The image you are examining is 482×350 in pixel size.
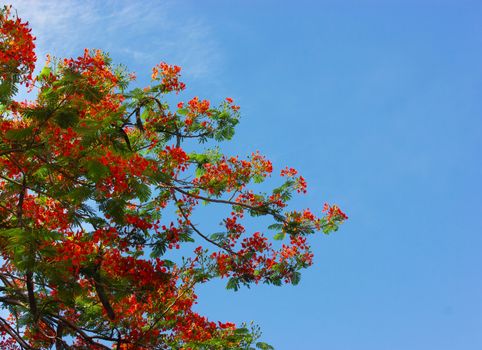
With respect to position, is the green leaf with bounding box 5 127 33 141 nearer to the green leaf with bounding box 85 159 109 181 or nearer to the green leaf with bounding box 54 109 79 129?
the green leaf with bounding box 54 109 79 129

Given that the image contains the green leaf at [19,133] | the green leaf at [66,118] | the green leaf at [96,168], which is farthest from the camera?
the green leaf at [19,133]

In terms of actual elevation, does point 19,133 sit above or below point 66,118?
below

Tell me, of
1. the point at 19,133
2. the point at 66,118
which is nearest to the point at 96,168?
the point at 66,118

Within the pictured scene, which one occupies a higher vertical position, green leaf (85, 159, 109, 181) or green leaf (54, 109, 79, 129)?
green leaf (54, 109, 79, 129)

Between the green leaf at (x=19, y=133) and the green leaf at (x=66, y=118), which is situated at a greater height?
the green leaf at (x=66, y=118)

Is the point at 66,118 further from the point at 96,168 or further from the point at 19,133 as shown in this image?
the point at 96,168

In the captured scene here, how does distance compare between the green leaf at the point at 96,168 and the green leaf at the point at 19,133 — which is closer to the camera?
the green leaf at the point at 96,168

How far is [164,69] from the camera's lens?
1174 centimetres

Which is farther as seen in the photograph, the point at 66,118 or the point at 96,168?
the point at 66,118

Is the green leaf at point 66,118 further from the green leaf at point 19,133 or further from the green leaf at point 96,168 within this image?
the green leaf at point 96,168

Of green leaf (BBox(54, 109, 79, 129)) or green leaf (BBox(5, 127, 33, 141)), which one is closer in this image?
green leaf (BBox(54, 109, 79, 129))

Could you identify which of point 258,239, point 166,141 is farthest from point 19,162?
point 258,239

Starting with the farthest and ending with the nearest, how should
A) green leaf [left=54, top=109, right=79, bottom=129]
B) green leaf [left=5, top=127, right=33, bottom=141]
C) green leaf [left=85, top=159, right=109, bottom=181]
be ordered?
green leaf [left=5, top=127, right=33, bottom=141], green leaf [left=54, top=109, right=79, bottom=129], green leaf [left=85, top=159, right=109, bottom=181]

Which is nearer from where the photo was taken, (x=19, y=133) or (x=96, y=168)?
(x=96, y=168)
